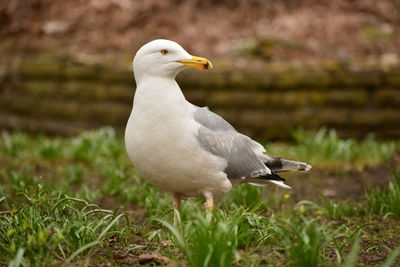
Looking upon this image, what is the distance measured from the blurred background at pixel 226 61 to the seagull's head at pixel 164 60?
4.17m

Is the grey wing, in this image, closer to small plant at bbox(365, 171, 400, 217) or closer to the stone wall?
small plant at bbox(365, 171, 400, 217)

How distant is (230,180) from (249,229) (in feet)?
1.76

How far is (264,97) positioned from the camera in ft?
24.1

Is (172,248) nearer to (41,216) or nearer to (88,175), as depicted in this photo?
(41,216)

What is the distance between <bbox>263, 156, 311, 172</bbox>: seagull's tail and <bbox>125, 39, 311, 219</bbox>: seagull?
49cm

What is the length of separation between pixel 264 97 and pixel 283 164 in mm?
3535

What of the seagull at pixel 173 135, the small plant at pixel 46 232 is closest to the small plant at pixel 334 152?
the seagull at pixel 173 135

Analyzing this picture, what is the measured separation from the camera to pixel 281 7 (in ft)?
29.5

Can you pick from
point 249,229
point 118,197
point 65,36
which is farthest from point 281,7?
point 249,229

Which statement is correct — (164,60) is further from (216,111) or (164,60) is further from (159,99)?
(216,111)

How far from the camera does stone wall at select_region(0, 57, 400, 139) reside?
7195 mm

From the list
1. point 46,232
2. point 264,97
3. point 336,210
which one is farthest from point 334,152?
point 46,232

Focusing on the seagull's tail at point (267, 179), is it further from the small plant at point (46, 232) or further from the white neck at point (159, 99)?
the small plant at point (46, 232)

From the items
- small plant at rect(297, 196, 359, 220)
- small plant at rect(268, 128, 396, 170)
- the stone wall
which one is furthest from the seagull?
the stone wall
